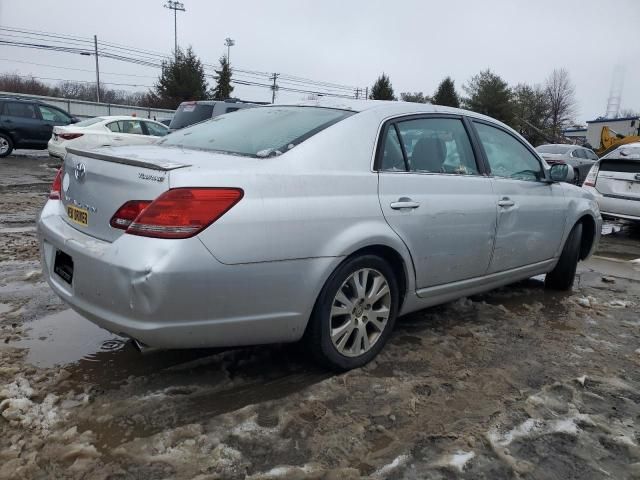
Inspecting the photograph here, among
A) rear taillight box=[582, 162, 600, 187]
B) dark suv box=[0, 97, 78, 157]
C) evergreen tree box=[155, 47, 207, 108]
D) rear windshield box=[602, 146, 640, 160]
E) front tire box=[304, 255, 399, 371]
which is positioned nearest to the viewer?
front tire box=[304, 255, 399, 371]

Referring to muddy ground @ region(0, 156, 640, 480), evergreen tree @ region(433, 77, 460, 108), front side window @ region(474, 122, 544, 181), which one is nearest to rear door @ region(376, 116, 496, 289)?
front side window @ region(474, 122, 544, 181)

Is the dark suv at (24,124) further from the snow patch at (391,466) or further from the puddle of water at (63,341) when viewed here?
the snow patch at (391,466)

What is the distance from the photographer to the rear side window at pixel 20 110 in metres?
14.6

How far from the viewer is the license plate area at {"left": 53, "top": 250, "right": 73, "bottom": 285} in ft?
8.62

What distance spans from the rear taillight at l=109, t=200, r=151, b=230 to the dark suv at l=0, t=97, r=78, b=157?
47.9 ft

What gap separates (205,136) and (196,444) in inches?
72.0

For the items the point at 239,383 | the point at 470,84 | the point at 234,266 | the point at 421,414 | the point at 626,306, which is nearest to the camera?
the point at 234,266

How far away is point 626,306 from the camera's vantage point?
4641 mm

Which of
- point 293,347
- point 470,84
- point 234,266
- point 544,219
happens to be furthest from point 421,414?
point 470,84

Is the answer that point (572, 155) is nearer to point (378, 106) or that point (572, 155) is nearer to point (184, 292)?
point (378, 106)

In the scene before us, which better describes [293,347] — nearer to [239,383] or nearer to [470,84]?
[239,383]

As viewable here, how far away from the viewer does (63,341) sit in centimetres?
325

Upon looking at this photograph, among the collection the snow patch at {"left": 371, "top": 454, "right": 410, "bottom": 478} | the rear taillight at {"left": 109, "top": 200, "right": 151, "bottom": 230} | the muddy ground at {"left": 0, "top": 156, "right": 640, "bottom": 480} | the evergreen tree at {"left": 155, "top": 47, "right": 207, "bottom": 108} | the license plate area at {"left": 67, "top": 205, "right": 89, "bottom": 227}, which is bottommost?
the snow patch at {"left": 371, "top": 454, "right": 410, "bottom": 478}

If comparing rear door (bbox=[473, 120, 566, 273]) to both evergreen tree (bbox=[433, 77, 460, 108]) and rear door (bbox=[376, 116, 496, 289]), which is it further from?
evergreen tree (bbox=[433, 77, 460, 108])
